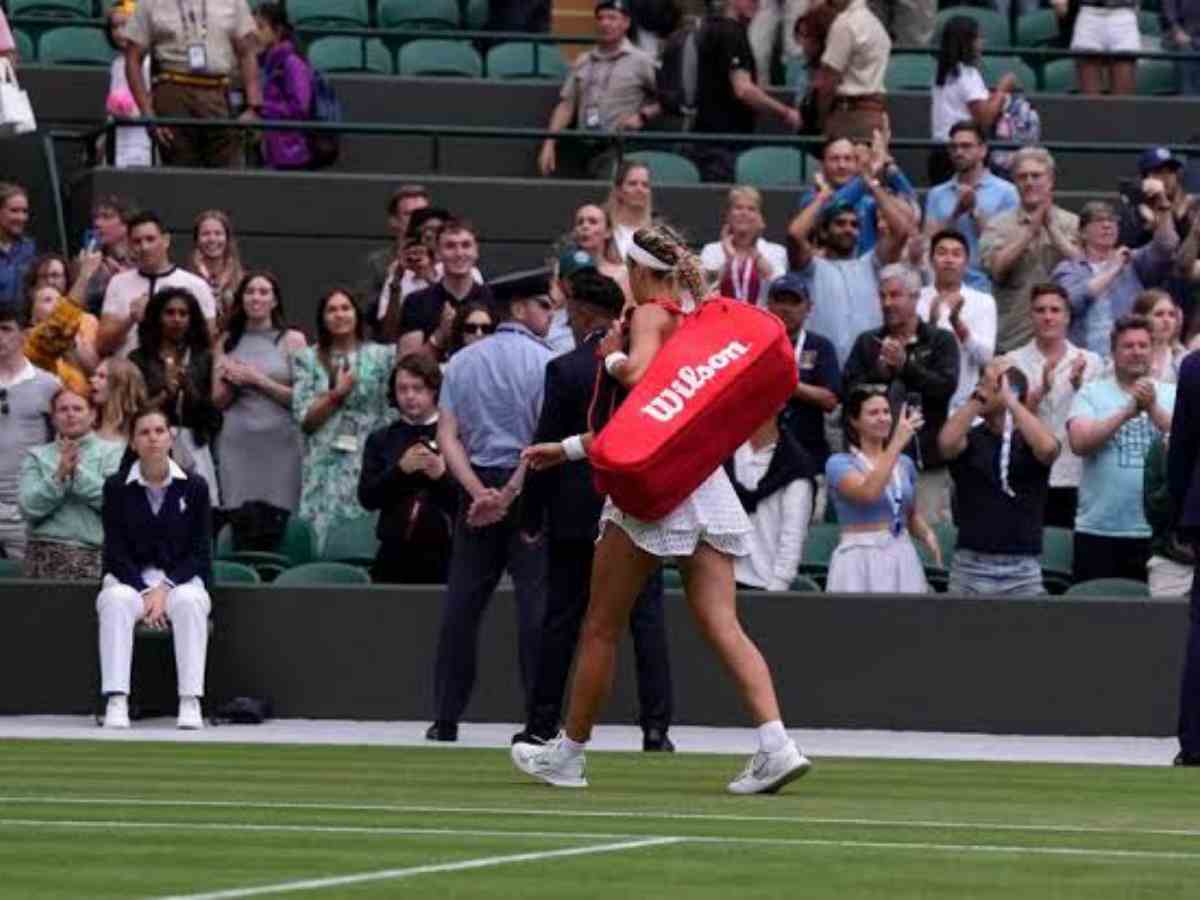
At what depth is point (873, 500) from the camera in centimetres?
1833

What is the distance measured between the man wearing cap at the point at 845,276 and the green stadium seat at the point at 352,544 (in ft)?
9.26

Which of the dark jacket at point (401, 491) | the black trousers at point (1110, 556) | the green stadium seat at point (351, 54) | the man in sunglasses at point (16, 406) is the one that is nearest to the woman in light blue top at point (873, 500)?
the black trousers at point (1110, 556)

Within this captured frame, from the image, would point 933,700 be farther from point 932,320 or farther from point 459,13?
point 459,13

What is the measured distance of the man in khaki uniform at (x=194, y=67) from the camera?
75.2 feet

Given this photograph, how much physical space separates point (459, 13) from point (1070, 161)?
515 centimetres

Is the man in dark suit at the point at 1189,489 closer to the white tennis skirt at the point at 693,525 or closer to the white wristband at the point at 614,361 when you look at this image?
the white tennis skirt at the point at 693,525

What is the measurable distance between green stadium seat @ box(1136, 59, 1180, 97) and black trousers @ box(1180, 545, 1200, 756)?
12273 mm

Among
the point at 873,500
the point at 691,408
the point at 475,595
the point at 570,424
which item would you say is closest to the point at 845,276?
the point at 873,500

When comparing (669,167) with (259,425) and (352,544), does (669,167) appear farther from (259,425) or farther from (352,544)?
(352,544)

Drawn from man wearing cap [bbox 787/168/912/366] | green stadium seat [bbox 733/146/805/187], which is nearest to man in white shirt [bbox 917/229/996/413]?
man wearing cap [bbox 787/168/912/366]

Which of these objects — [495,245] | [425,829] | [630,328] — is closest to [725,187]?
[495,245]

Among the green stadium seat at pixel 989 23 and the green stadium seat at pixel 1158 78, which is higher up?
the green stadium seat at pixel 989 23

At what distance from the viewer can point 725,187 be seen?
75.6ft

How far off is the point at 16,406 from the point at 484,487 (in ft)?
11.7
